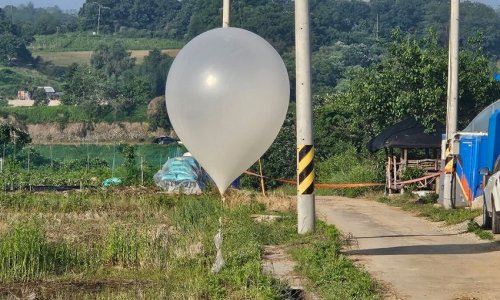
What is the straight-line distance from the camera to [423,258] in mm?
15961

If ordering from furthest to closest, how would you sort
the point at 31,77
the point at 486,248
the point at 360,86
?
the point at 31,77
the point at 360,86
the point at 486,248

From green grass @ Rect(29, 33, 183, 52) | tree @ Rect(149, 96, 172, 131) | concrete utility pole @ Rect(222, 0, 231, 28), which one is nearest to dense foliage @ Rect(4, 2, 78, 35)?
green grass @ Rect(29, 33, 183, 52)

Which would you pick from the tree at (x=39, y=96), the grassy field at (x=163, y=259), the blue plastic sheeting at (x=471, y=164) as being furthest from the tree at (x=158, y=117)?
the grassy field at (x=163, y=259)

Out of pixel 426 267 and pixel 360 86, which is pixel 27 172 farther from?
pixel 426 267

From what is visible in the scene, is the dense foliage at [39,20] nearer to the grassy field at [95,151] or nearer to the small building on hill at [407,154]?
the grassy field at [95,151]

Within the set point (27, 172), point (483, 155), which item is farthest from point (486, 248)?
point (27, 172)

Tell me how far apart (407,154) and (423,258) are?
68.4 feet

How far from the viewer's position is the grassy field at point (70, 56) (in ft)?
369

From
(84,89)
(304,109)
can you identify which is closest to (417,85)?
(304,109)

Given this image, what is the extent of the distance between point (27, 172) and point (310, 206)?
2478 cm

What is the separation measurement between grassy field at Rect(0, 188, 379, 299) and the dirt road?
20.5 inches

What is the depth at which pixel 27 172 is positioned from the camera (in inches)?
1604

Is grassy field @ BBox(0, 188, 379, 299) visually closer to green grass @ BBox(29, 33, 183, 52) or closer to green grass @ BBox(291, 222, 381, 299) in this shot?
green grass @ BBox(291, 222, 381, 299)

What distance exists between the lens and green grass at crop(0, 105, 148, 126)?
8194 cm
